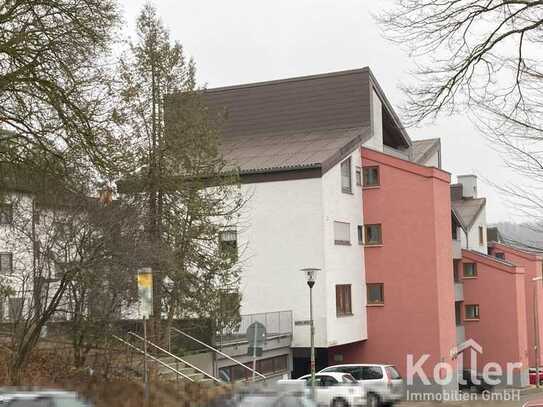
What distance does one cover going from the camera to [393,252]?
44125mm

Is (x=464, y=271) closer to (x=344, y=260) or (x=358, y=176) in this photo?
(x=358, y=176)

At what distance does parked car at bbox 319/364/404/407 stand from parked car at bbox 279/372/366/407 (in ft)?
6.44

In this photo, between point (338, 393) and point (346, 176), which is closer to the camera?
point (338, 393)

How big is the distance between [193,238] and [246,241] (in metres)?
11.2

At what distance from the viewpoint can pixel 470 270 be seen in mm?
57656

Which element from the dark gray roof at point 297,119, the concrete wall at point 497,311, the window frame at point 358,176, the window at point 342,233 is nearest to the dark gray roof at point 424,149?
the dark gray roof at point 297,119

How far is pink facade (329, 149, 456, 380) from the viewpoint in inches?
Result: 1697

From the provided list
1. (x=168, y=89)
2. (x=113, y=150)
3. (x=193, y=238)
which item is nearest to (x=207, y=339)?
(x=193, y=238)

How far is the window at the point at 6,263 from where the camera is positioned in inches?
840

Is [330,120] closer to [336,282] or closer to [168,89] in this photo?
[336,282]

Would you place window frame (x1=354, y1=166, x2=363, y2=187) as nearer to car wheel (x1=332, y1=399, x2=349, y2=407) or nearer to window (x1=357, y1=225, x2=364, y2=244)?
window (x1=357, y1=225, x2=364, y2=244)

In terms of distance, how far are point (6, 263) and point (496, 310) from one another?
41447mm

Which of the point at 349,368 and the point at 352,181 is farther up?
the point at 352,181

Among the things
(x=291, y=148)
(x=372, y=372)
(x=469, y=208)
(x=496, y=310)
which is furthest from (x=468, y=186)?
(x=372, y=372)
